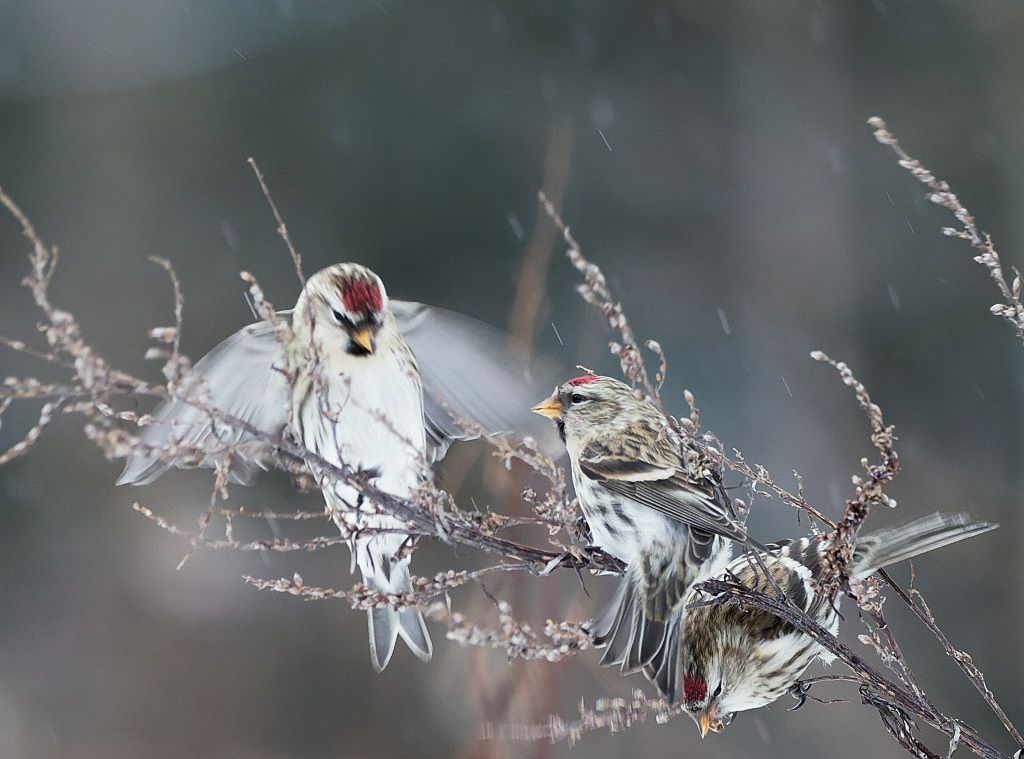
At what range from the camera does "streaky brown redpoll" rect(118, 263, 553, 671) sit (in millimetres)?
1294

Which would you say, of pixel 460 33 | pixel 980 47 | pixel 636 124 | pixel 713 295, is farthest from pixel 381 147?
pixel 980 47

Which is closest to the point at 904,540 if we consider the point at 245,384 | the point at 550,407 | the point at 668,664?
the point at 668,664

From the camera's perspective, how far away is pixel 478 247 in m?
4.51

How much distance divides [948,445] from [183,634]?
2891 millimetres

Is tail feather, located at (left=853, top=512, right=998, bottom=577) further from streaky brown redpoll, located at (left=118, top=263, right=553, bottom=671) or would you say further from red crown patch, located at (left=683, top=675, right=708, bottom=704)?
streaky brown redpoll, located at (left=118, top=263, right=553, bottom=671)

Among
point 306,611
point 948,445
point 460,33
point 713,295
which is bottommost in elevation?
point 948,445

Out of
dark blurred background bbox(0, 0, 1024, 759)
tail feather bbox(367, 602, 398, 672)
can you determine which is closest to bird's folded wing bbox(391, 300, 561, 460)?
tail feather bbox(367, 602, 398, 672)

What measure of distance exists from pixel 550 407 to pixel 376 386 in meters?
0.24

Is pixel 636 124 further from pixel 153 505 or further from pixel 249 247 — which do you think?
pixel 153 505

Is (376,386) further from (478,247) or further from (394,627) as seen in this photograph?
(478,247)

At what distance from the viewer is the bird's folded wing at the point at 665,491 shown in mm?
1032

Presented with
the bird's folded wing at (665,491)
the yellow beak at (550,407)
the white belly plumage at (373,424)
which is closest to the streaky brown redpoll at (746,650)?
the bird's folded wing at (665,491)

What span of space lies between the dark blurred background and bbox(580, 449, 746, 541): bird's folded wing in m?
2.20

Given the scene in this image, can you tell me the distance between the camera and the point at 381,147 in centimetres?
473
